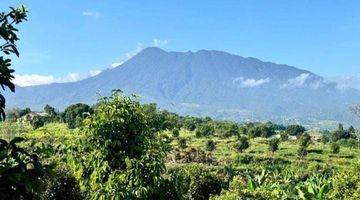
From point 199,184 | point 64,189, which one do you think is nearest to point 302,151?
point 199,184

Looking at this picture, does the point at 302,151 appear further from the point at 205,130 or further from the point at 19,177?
the point at 19,177

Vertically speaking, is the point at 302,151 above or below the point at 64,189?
below

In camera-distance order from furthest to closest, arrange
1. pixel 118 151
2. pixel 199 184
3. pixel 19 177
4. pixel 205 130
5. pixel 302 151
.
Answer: pixel 205 130, pixel 302 151, pixel 199 184, pixel 118 151, pixel 19 177

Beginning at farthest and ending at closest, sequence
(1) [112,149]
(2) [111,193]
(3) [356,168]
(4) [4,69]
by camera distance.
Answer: (3) [356,168] < (1) [112,149] < (2) [111,193] < (4) [4,69]

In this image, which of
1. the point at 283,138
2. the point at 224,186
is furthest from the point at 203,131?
the point at 224,186

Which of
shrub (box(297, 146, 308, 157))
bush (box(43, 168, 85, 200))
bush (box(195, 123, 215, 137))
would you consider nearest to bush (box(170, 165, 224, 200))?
bush (box(43, 168, 85, 200))

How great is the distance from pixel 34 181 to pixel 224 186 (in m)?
29.7

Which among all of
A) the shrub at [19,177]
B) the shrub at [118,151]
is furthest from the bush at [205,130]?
the shrub at [19,177]

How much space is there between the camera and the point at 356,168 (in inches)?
893

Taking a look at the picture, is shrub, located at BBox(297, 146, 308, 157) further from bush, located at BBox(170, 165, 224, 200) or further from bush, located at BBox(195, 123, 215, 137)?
bush, located at BBox(170, 165, 224, 200)

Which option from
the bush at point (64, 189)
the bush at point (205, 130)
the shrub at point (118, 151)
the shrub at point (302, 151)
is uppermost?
the shrub at point (118, 151)

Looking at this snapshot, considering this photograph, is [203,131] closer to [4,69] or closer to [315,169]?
[315,169]

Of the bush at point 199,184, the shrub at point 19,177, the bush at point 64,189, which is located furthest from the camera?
the bush at point 199,184

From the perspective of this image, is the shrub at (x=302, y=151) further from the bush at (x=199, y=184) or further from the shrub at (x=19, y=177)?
the shrub at (x=19, y=177)
